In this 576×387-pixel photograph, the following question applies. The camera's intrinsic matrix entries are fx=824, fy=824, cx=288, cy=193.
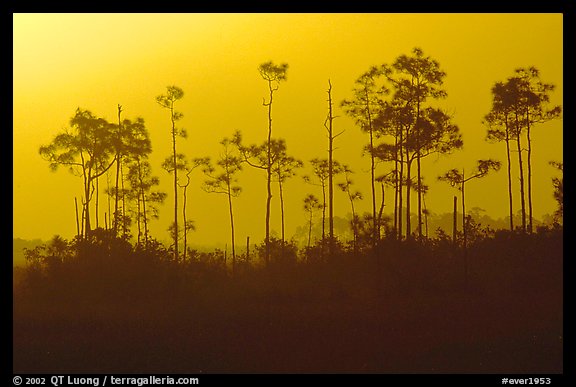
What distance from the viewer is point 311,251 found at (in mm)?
39188

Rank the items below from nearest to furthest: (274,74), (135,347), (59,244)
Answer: (135,347) < (59,244) < (274,74)

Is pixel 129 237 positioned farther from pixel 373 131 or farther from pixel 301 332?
pixel 301 332

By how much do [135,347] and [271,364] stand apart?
387 centimetres

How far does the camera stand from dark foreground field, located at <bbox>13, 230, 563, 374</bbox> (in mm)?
21312

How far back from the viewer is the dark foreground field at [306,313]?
2131 centimetres

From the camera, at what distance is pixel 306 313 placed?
27266 mm

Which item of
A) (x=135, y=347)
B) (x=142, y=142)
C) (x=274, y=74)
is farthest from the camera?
(x=142, y=142)

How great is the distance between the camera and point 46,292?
32.9 meters

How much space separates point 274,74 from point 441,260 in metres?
11.9
